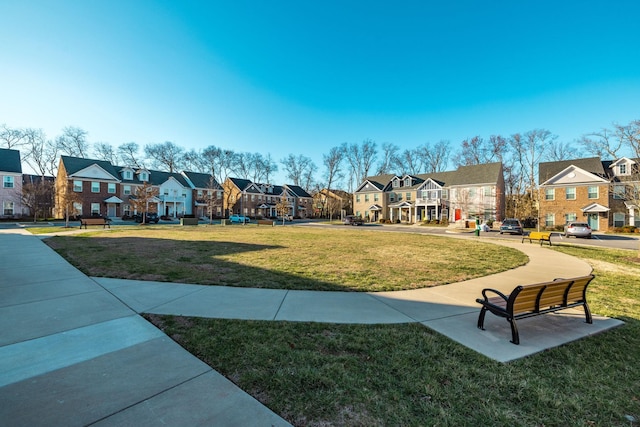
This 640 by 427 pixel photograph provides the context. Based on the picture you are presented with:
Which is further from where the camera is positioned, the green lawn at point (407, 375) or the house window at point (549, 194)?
the house window at point (549, 194)

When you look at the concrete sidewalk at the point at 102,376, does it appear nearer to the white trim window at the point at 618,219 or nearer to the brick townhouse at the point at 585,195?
the brick townhouse at the point at 585,195

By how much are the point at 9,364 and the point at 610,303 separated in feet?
33.8

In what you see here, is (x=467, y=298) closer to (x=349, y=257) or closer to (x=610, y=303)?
(x=610, y=303)

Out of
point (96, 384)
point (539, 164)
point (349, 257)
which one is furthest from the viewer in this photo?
point (539, 164)

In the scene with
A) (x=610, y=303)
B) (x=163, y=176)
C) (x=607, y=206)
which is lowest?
(x=610, y=303)

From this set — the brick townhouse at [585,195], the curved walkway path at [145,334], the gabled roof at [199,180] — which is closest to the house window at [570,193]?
the brick townhouse at [585,195]

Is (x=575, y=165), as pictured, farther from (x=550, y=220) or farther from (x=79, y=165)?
(x=79, y=165)

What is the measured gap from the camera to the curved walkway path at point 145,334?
253 cm

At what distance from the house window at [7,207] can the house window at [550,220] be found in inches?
2905

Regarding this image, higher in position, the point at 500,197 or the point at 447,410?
the point at 500,197

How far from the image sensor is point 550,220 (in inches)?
1464

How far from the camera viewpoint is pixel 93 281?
6840 mm

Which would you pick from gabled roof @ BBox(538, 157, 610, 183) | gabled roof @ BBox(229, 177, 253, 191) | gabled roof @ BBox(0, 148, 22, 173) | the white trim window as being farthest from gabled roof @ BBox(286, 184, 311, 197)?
the white trim window

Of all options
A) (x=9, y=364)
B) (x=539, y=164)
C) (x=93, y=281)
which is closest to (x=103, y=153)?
(x=93, y=281)
